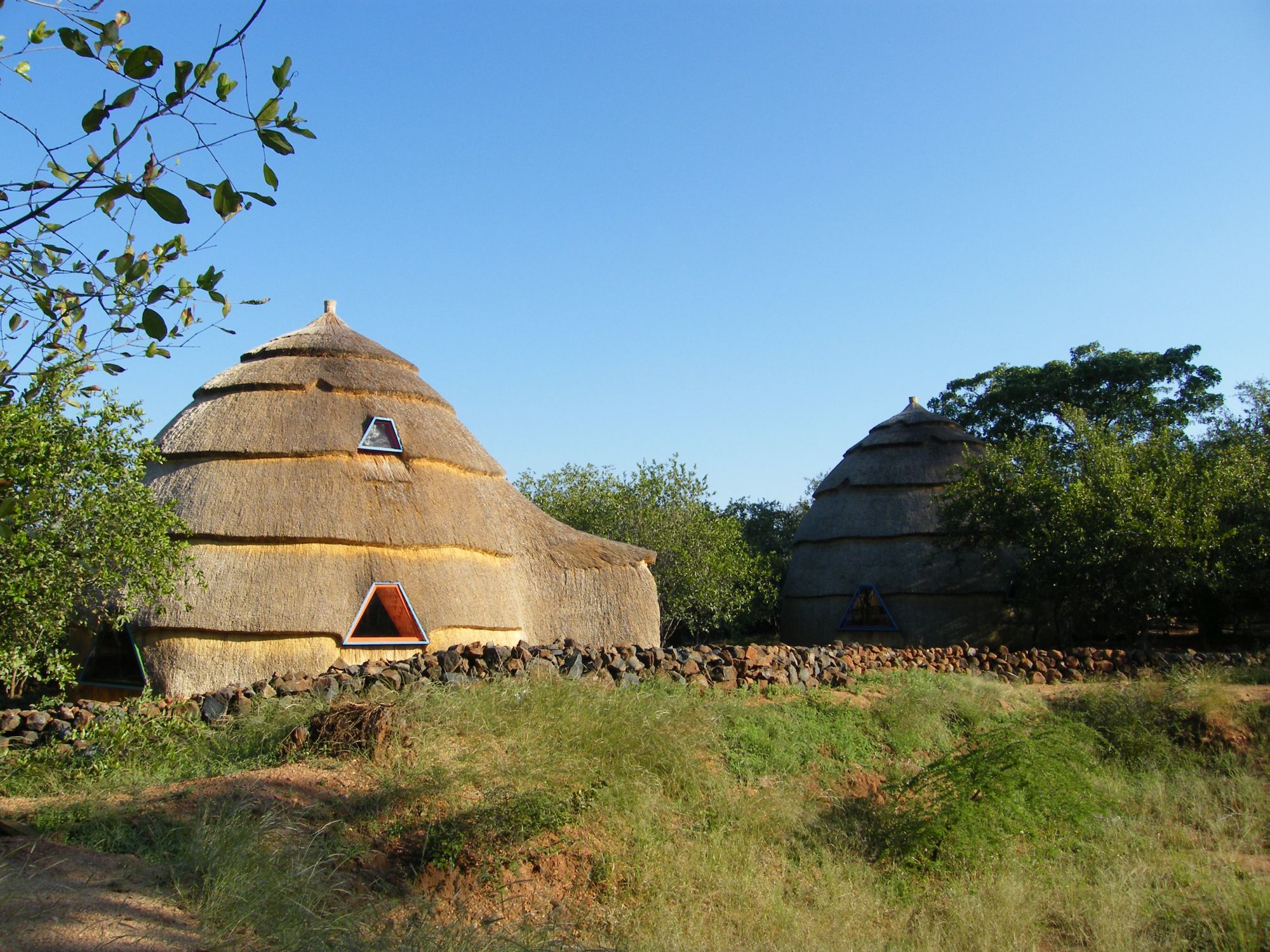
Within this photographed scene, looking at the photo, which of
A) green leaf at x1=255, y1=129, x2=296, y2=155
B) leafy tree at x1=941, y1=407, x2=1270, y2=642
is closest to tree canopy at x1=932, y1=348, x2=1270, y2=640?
leafy tree at x1=941, y1=407, x2=1270, y2=642

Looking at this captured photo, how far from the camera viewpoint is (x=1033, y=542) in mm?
15508

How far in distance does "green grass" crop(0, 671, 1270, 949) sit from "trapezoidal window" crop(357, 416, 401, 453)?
18.2ft

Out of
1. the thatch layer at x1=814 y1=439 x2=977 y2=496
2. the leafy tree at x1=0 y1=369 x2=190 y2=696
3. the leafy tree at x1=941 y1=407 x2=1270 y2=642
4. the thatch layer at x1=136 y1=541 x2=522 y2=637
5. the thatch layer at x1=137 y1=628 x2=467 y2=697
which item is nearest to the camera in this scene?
the leafy tree at x1=0 y1=369 x2=190 y2=696

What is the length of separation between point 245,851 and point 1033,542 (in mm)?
13790

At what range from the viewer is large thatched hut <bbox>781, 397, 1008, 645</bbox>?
1791cm

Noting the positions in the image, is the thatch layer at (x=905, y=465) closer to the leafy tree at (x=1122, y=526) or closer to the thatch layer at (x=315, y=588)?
the leafy tree at (x=1122, y=526)

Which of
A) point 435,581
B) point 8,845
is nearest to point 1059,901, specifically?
point 8,845

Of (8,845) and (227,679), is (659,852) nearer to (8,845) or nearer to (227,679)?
(8,845)

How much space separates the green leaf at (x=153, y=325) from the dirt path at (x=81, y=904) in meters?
2.33

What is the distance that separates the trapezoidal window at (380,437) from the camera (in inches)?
511

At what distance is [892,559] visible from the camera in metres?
18.5

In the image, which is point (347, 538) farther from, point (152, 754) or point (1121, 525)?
point (1121, 525)

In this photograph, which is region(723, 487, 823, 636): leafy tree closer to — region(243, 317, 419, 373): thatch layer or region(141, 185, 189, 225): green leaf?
region(243, 317, 419, 373): thatch layer


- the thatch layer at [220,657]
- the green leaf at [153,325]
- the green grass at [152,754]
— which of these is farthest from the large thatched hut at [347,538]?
the green leaf at [153,325]
